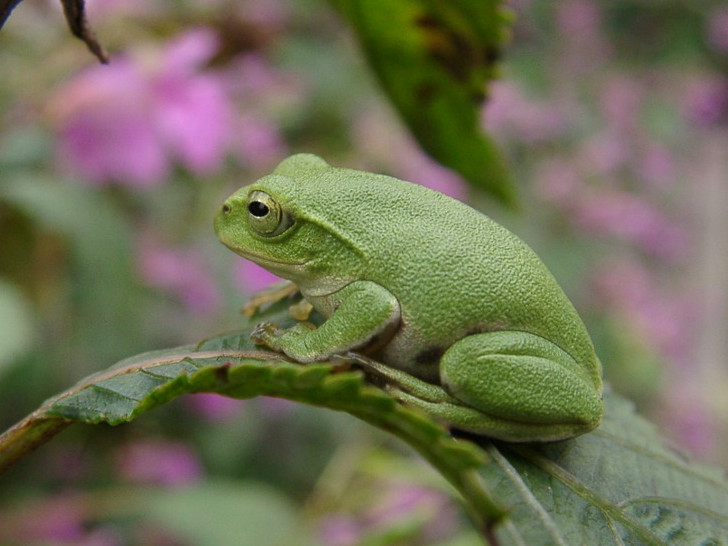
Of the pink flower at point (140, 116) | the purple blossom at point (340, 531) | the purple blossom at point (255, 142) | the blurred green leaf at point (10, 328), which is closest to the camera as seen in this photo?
the blurred green leaf at point (10, 328)

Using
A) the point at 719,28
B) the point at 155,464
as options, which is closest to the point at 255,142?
the point at 155,464

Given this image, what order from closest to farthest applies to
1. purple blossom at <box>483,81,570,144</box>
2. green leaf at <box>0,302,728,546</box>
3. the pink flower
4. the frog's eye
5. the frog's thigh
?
1. green leaf at <box>0,302,728,546</box>
2. the frog's thigh
3. the frog's eye
4. the pink flower
5. purple blossom at <box>483,81,570,144</box>

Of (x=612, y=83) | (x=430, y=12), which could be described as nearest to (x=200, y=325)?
(x=430, y=12)

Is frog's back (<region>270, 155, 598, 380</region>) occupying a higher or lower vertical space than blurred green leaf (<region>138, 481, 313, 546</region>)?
higher

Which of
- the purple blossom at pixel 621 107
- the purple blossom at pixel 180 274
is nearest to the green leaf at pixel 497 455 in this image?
the purple blossom at pixel 180 274

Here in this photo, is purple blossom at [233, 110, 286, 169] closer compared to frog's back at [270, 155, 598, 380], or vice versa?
frog's back at [270, 155, 598, 380]

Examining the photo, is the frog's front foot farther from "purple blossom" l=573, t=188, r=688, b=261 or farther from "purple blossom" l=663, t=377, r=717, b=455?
"purple blossom" l=663, t=377, r=717, b=455

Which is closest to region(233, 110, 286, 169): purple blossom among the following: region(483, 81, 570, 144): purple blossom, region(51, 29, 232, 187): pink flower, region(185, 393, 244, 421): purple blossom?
region(51, 29, 232, 187): pink flower

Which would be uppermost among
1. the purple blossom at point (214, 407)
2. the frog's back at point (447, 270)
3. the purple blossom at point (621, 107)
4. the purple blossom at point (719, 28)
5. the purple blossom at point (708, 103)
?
the purple blossom at point (719, 28)

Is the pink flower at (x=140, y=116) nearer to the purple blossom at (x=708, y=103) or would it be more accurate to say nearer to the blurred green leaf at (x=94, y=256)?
the blurred green leaf at (x=94, y=256)
